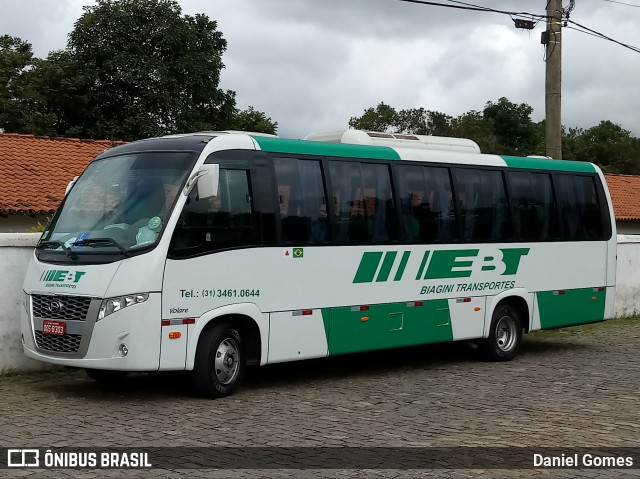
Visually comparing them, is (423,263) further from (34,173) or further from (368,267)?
(34,173)

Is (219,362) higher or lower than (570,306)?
lower

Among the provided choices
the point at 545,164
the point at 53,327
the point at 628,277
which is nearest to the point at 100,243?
the point at 53,327

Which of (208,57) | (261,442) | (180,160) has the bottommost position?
(261,442)

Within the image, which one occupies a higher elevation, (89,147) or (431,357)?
(89,147)

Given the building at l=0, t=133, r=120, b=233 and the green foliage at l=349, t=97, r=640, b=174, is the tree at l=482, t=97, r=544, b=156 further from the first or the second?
the building at l=0, t=133, r=120, b=233

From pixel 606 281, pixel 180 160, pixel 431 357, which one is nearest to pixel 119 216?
pixel 180 160

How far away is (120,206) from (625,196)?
109 ft

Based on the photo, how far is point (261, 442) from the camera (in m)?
8.59

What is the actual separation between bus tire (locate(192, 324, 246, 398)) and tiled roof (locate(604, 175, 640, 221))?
89.6ft

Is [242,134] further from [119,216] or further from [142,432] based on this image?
[142,432]

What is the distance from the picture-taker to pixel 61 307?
10242mm

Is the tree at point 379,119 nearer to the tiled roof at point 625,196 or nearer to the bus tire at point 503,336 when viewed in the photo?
the tiled roof at point 625,196

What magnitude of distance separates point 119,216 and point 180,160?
92cm

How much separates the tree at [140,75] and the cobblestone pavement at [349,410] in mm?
28132
